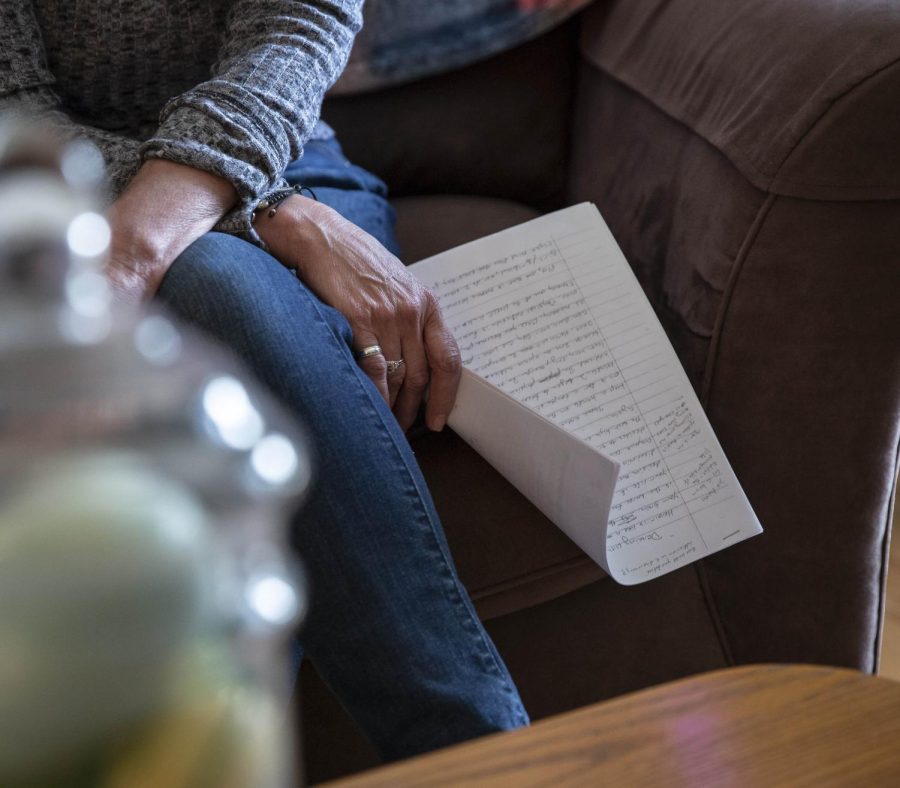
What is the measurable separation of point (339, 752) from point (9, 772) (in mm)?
630

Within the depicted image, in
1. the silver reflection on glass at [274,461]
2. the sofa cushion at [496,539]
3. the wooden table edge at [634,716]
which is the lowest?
the sofa cushion at [496,539]

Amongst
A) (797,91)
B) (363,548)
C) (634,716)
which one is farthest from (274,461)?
(797,91)

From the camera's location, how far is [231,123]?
2.37ft

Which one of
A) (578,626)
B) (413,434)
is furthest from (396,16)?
(578,626)

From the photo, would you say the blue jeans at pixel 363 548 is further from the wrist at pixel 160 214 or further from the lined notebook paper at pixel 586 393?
the lined notebook paper at pixel 586 393

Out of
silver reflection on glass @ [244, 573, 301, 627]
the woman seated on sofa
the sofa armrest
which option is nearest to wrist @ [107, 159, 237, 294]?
the woman seated on sofa

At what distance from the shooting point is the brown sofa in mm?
689

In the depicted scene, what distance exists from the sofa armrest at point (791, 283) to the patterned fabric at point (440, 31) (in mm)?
223

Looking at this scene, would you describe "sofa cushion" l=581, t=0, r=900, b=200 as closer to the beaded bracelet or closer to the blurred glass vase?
the beaded bracelet

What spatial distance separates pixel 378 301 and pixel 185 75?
1.08ft

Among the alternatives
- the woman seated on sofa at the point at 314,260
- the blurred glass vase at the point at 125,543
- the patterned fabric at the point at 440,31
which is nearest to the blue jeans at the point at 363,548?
the woman seated on sofa at the point at 314,260

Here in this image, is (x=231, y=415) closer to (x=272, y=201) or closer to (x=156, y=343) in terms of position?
(x=156, y=343)

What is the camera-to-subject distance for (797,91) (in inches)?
27.5

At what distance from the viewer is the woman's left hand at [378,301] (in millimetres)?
714
